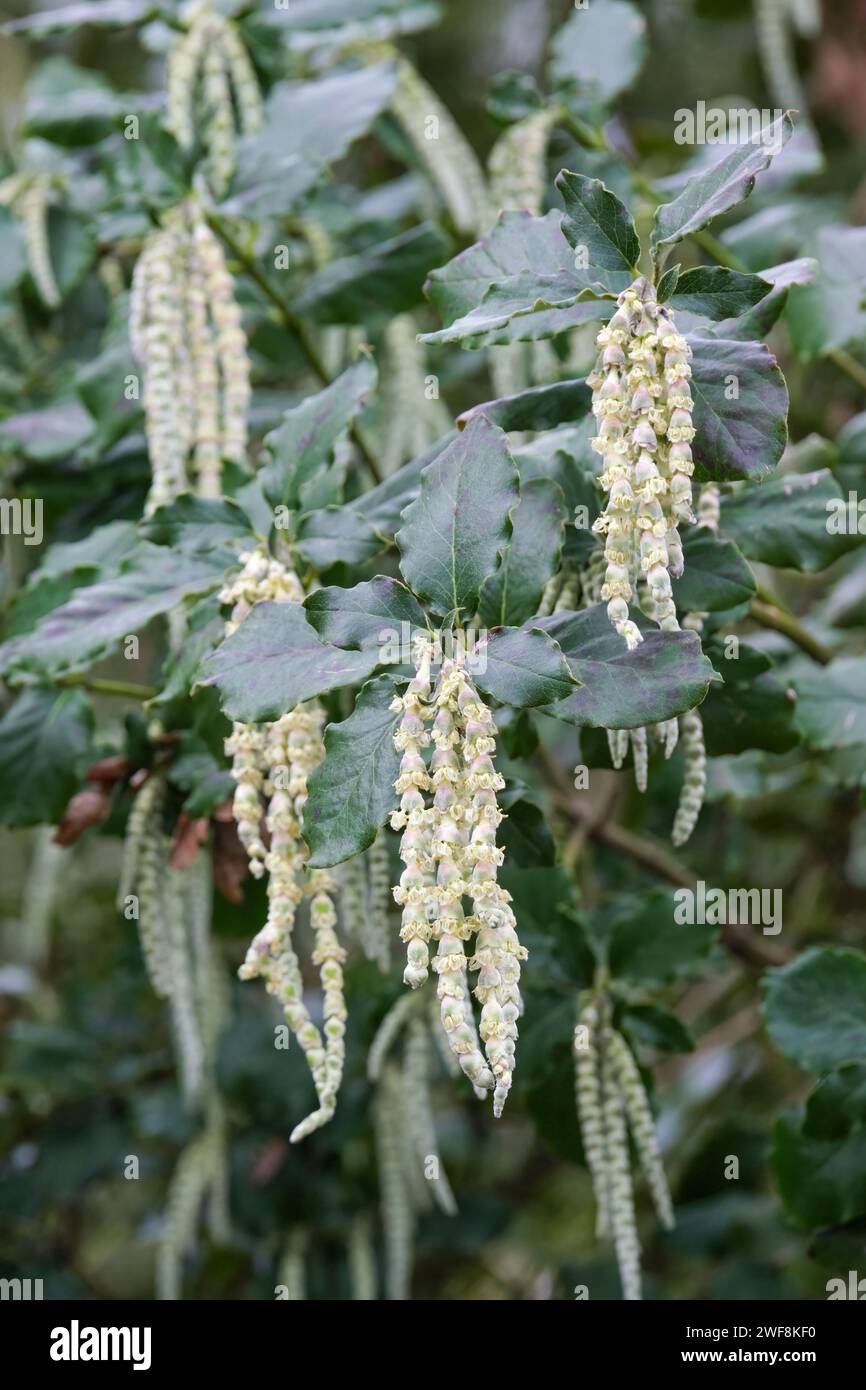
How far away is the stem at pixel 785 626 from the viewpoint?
1.23 m

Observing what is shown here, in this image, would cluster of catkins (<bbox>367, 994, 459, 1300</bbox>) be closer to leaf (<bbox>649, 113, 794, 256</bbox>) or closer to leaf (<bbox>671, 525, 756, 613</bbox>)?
leaf (<bbox>671, 525, 756, 613</bbox>)

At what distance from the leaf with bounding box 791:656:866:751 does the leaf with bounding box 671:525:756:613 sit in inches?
15.6

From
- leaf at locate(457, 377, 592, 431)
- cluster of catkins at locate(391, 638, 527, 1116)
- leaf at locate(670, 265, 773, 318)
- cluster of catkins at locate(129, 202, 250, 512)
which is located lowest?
cluster of catkins at locate(391, 638, 527, 1116)

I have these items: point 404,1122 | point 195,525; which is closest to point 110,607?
point 195,525

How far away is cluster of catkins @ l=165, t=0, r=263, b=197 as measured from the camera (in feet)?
4.46

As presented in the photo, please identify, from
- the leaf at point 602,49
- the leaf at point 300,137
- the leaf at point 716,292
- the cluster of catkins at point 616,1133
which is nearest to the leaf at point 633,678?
the leaf at point 716,292

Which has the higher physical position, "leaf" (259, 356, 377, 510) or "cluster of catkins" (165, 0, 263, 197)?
"cluster of catkins" (165, 0, 263, 197)

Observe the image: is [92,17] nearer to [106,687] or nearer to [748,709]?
[106,687]

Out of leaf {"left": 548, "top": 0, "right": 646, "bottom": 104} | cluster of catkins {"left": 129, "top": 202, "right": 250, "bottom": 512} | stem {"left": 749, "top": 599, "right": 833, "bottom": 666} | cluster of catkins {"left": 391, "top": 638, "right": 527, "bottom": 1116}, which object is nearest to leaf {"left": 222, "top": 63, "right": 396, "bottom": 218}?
cluster of catkins {"left": 129, "top": 202, "right": 250, "bottom": 512}

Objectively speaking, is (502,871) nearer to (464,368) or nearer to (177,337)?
(177,337)

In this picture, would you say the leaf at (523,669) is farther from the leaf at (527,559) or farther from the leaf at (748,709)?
the leaf at (748,709)

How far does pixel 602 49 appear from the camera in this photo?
5.60ft

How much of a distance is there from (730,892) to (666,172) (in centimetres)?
116
